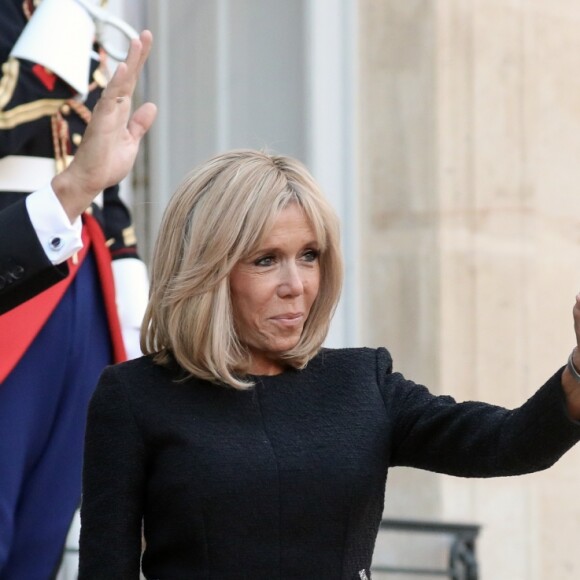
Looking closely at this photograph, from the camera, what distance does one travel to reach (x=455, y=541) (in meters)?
5.28

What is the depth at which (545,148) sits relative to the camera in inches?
219

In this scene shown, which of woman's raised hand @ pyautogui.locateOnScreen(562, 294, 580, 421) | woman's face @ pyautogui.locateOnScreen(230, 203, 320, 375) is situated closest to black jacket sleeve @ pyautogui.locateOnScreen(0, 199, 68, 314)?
woman's face @ pyautogui.locateOnScreen(230, 203, 320, 375)

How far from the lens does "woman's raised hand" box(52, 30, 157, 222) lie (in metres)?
2.96

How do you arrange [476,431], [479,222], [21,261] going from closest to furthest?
[476,431], [21,261], [479,222]

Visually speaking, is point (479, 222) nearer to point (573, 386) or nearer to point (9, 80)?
point (9, 80)

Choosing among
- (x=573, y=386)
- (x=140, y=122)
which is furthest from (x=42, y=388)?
(x=573, y=386)

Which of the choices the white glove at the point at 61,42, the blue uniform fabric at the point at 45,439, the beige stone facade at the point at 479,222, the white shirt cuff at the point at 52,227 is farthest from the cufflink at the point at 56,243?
the beige stone facade at the point at 479,222

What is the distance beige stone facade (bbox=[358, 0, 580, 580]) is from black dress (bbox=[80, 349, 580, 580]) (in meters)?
2.60

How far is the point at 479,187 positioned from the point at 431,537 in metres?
1.21

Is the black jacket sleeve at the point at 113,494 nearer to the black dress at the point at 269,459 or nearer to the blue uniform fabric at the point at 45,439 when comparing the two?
the black dress at the point at 269,459

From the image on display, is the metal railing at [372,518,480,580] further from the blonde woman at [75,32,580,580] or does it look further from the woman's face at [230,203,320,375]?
the woman's face at [230,203,320,375]

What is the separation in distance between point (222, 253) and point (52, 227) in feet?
1.19

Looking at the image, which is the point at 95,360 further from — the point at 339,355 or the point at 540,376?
the point at 540,376

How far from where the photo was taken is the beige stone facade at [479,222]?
17.8ft
